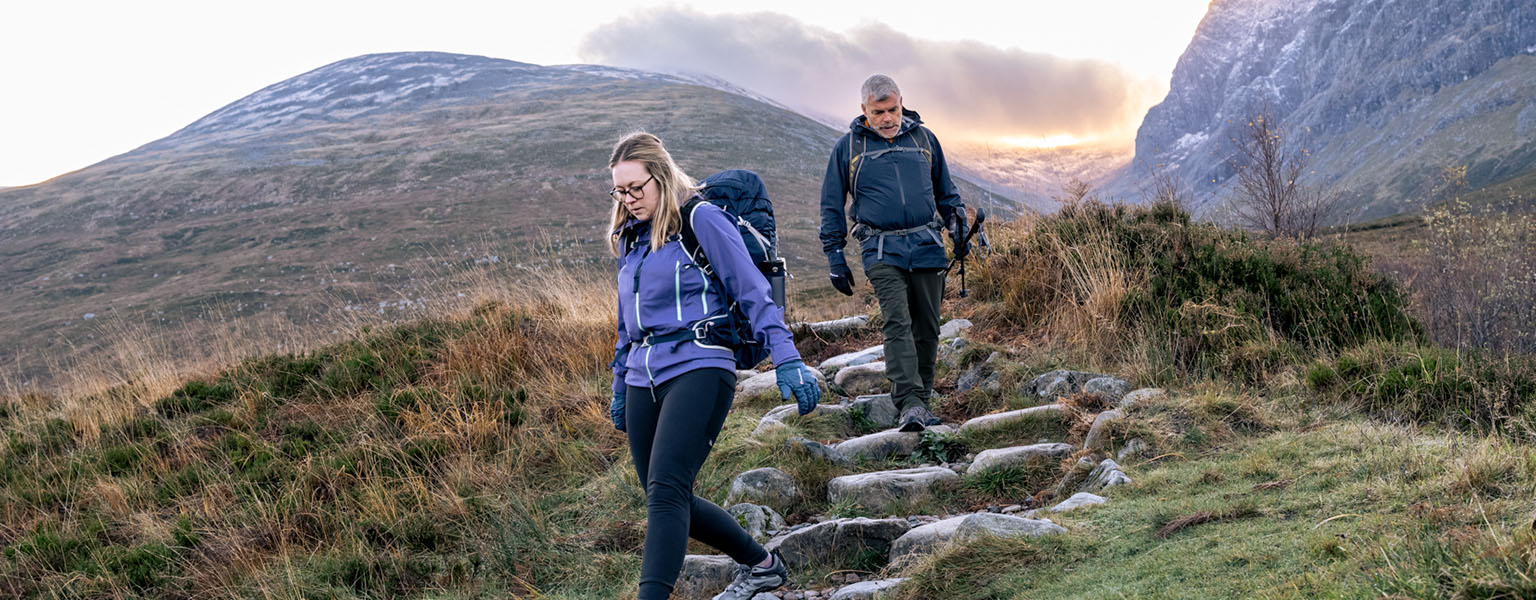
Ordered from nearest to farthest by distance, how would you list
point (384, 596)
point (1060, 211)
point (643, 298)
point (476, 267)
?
point (643, 298), point (384, 596), point (1060, 211), point (476, 267)

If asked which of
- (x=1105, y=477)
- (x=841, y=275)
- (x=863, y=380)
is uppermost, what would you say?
(x=841, y=275)

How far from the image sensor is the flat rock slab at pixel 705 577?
406cm

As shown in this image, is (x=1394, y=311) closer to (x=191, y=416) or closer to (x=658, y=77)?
(x=191, y=416)

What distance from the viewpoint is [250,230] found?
64562mm

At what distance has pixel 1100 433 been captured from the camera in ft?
16.2

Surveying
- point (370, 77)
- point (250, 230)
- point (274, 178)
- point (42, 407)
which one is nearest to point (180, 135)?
point (370, 77)

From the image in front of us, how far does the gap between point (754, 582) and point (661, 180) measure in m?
1.68

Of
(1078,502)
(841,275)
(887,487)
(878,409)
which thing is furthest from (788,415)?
(1078,502)

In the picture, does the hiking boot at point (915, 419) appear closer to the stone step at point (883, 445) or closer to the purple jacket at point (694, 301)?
the stone step at point (883, 445)

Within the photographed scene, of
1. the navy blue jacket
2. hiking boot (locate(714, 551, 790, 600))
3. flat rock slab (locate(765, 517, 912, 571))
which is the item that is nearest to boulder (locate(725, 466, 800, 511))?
flat rock slab (locate(765, 517, 912, 571))

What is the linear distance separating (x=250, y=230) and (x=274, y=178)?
15867 mm

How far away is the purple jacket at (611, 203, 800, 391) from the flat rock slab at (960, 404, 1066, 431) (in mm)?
2695

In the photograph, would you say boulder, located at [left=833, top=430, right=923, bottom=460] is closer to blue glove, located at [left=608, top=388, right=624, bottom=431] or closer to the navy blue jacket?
the navy blue jacket

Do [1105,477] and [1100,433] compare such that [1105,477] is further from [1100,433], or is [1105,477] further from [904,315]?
[904,315]
